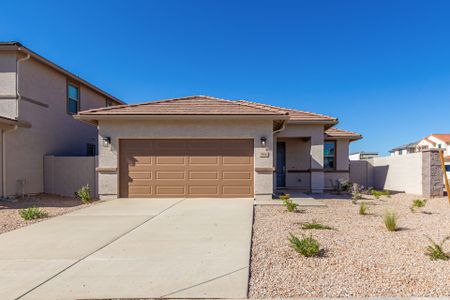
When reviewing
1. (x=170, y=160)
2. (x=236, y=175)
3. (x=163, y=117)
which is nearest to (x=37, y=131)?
(x=163, y=117)

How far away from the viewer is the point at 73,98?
52.3 ft

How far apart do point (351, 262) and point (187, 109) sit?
8.58 m

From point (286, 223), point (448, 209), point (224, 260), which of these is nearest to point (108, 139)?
point (286, 223)

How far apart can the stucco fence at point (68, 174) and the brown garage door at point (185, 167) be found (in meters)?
2.21

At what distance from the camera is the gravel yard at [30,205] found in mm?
7613

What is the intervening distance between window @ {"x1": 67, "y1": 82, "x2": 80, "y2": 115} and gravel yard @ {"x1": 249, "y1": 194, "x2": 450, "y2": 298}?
1265 centimetres

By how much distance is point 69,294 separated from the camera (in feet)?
12.0

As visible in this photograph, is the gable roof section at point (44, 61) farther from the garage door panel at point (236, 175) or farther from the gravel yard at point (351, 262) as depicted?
the gravel yard at point (351, 262)

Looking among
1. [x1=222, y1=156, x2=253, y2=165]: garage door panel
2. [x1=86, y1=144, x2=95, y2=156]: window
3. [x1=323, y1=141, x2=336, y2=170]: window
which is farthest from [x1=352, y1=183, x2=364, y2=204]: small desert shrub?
[x1=86, y1=144, x2=95, y2=156]: window

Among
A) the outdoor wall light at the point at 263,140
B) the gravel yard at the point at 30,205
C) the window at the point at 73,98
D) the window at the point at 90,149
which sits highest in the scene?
the window at the point at 73,98

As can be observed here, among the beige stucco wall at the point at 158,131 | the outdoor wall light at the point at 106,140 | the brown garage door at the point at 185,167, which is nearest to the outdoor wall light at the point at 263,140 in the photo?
the beige stucco wall at the point at 158,131

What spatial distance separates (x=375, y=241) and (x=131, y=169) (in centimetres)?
904

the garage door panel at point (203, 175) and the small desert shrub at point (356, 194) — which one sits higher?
the garage door panel at point (203, 175)

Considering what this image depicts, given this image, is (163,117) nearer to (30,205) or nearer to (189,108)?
(189,108)
